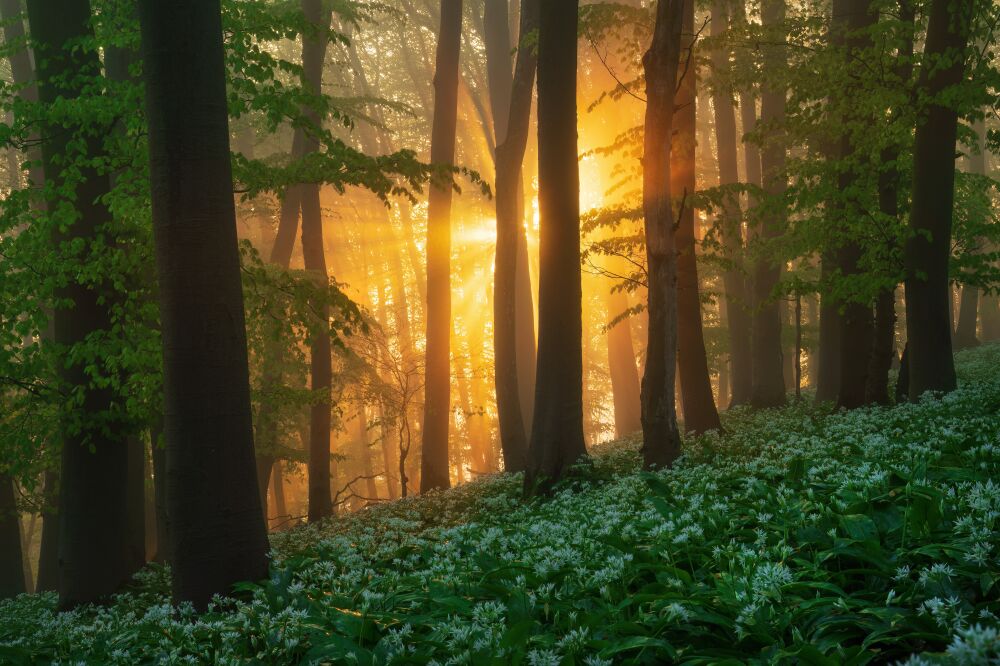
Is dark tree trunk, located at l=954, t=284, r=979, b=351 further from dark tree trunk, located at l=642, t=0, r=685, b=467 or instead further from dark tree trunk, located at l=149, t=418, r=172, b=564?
dark tree trunk, located at l=149, t=418, r=172, b=564

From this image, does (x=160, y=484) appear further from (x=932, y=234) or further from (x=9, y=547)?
(x=932, y=234)

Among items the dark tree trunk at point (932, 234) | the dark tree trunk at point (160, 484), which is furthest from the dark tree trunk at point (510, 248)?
the dark tree trunk at point (932, 234)

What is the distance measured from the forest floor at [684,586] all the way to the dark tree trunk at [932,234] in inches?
138

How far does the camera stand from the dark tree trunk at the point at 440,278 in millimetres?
16797

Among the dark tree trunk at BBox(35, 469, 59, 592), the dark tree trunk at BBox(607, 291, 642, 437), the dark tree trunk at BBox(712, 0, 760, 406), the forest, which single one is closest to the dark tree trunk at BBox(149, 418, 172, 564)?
the forest

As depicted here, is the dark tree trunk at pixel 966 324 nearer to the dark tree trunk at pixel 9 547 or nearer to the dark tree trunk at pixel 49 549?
the dark tree trunk at pixel 49 549

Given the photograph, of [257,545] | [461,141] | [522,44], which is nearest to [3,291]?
[257,545]

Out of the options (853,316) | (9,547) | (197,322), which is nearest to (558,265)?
(197,322)

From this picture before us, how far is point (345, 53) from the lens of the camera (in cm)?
3894

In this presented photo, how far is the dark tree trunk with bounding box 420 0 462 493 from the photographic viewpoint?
16797mm

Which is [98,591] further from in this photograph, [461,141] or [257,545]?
[461,141]

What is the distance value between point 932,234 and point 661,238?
13.5ft

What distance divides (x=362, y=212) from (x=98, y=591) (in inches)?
1352

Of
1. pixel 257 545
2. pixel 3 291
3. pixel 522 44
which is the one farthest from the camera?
pixel 522 44
